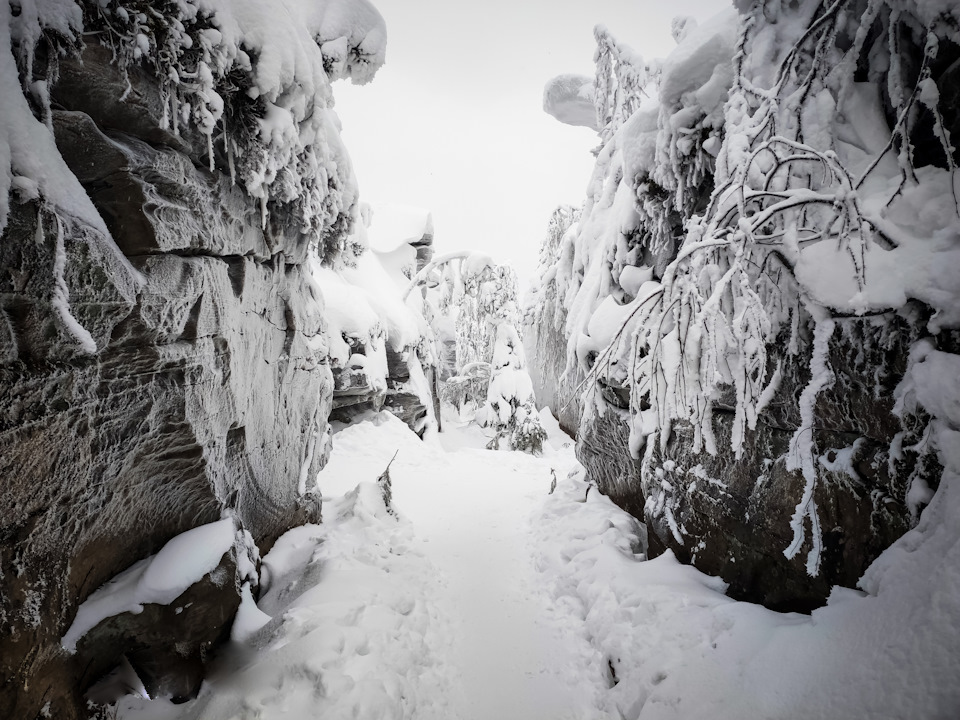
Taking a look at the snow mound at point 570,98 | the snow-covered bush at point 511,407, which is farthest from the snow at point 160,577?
the snow mound at point 570,98

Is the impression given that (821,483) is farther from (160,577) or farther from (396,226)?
(396,226)

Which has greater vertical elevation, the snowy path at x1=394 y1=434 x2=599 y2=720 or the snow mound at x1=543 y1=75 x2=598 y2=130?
the snow mound at x1=543 y1=75 x2=598 y2=130

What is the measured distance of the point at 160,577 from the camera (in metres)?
2.73

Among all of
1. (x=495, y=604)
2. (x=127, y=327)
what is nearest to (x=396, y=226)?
(x=127, y=327)

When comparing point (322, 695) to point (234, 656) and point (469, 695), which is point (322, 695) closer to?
point (234, 656)

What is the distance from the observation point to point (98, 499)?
260 centimetres

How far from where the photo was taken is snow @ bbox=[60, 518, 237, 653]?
2.43 m

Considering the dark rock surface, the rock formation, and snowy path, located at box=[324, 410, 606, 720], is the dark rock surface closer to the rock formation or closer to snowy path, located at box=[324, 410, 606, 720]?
the rock formation

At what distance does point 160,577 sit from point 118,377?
146cm

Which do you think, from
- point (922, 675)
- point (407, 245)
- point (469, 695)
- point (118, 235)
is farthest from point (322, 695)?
point (407, 245)

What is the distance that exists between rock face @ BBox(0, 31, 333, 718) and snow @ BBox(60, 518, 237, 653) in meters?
0.09

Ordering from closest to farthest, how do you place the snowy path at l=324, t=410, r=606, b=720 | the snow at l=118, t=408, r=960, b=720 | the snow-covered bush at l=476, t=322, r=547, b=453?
the snow at l=118, t=408, r=960, b=720 < the snowy path at l=324, t=410, r=606, b=720 < the snow-covered bush at l=476, t=322, r=547, b=453

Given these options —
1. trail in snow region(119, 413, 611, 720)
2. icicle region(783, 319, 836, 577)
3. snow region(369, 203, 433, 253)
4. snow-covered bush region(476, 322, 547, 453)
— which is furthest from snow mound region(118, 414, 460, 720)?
snow region(369, 203, 433, 253)

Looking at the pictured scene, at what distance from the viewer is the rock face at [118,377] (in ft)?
6.90
